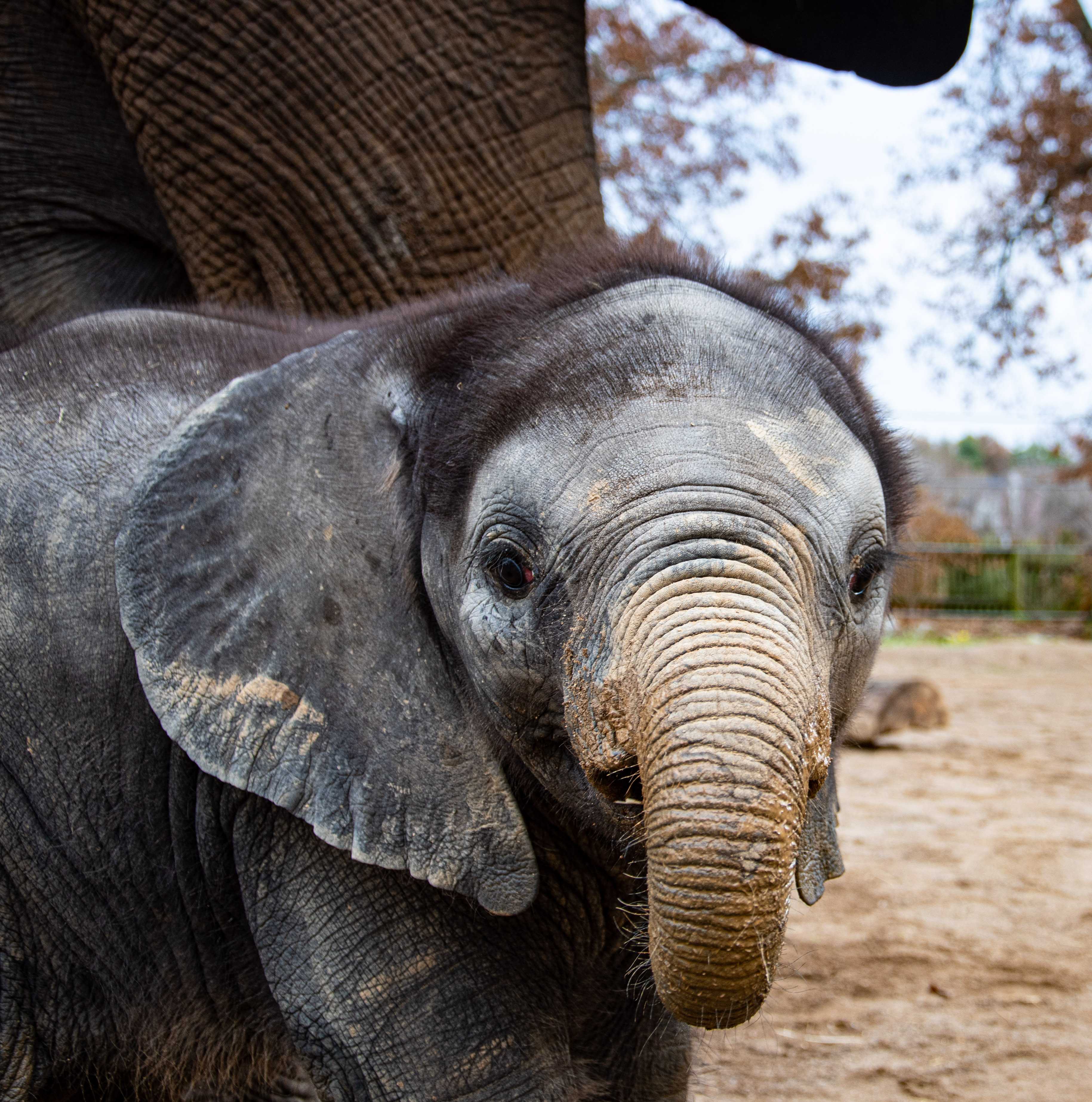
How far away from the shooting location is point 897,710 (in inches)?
391

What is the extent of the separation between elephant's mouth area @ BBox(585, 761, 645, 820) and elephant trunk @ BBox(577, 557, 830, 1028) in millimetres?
80

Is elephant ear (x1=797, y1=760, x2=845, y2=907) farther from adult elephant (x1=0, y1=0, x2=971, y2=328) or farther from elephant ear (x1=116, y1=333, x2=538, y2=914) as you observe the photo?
adult elephant (x1=0, y1=0, x2=971, y2=328)

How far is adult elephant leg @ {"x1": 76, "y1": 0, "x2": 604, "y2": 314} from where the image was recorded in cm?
407

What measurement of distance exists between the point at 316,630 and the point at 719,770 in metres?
0.98

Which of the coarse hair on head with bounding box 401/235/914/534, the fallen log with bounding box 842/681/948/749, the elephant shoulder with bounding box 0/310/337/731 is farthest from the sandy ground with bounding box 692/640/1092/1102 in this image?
the elephant shoulder with bounding box 0/310/337/731

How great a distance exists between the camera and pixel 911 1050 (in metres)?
3.82

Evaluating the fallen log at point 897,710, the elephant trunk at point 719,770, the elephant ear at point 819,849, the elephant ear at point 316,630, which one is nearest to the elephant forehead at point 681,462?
the elephant trunk at point 719,770

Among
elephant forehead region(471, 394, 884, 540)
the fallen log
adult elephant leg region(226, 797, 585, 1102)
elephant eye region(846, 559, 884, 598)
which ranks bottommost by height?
the fallen log

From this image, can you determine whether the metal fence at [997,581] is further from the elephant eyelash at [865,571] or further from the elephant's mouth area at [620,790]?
the elephant's mouth area at [620,790]

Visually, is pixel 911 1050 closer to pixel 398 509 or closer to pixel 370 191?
pixel 398 509

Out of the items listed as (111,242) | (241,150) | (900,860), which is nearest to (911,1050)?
(900,860)

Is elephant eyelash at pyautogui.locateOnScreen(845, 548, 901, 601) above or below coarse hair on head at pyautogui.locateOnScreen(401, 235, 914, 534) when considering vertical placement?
below

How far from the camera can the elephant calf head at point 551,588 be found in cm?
178

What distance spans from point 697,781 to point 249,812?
1104 millimetres
